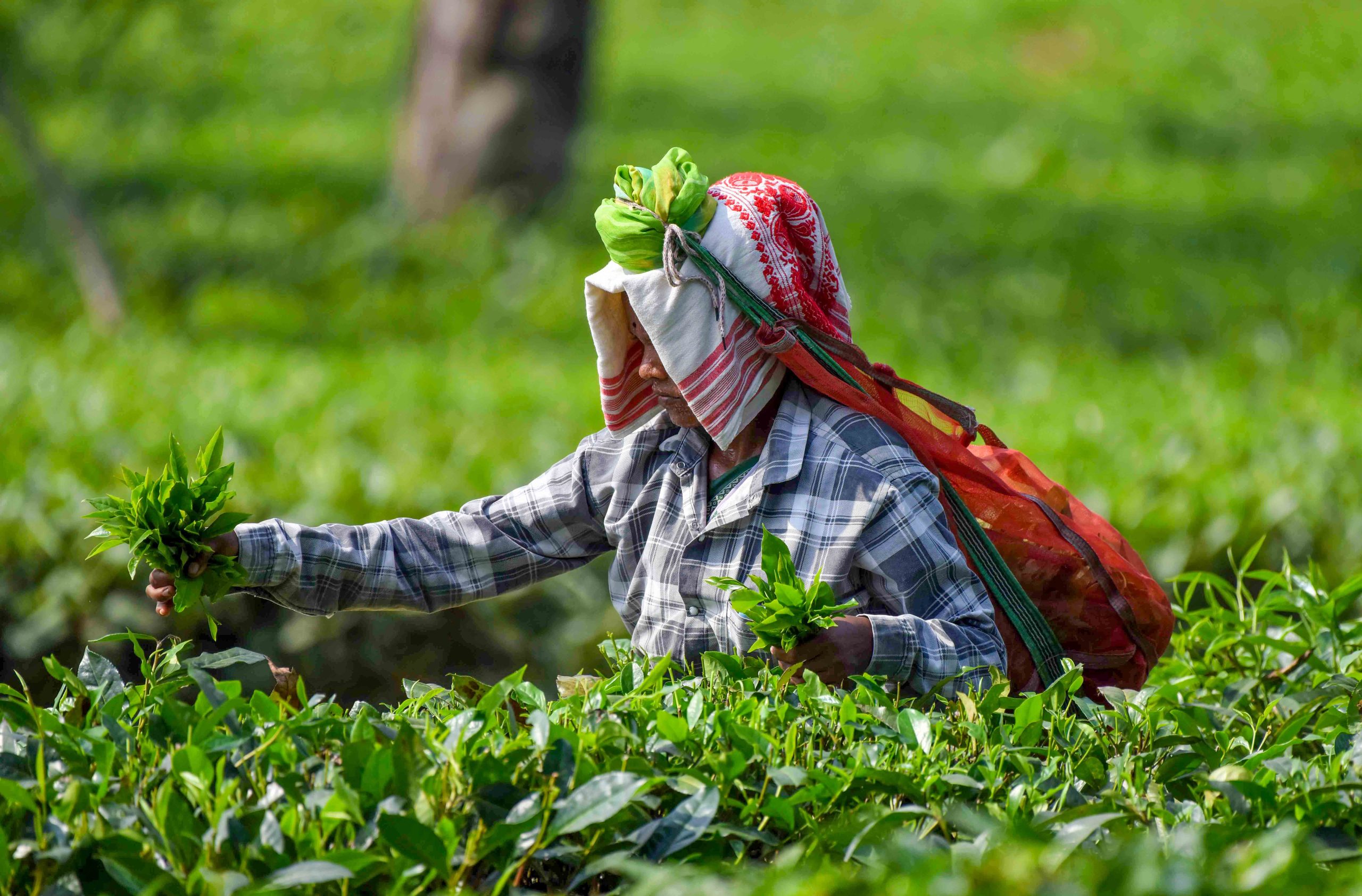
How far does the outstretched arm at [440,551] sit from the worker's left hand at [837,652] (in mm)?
597

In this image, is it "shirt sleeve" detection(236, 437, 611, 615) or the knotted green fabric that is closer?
the knotted green fabric

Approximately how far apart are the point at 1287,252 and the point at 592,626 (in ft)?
23.4

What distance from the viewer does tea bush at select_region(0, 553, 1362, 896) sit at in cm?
139

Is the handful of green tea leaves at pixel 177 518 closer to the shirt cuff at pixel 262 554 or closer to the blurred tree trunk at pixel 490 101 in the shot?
the shirt cuff at pixel 262 554

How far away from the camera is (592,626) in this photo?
3.64 m

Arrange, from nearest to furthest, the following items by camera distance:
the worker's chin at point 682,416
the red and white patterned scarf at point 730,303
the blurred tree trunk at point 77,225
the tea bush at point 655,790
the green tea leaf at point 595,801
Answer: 1. the tea bush at point 655,790
2. the green tea leaf at point 595,801
3. the red and white patterned scarf at point 730,303
4. the worker's chin at point 682,416
5. the blurred tree trunk at point 77,225

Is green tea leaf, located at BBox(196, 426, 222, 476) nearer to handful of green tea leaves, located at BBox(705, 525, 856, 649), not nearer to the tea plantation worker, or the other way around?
the tea plantation worker

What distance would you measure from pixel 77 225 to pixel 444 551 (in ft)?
21.3

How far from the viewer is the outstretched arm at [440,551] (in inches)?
89.5

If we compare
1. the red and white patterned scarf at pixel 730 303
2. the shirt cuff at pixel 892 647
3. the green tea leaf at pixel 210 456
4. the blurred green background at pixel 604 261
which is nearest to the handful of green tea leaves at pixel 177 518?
the green tea leaf at pixel 210 456

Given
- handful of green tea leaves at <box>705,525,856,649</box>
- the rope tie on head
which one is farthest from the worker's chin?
handful of green tea leaves at <box>705,525,856,649</box>

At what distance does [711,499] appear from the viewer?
230 cm

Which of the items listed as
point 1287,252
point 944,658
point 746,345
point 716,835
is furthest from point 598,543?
point 1287,252

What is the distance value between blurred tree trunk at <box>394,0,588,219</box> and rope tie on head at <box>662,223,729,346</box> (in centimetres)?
709
